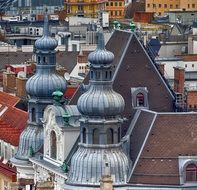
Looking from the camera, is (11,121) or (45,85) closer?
(45,85)

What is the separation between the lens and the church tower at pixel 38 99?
360 ft

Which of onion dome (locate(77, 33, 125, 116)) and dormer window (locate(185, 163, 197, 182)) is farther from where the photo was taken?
onion dome (locate(77, 33, 125, 116))

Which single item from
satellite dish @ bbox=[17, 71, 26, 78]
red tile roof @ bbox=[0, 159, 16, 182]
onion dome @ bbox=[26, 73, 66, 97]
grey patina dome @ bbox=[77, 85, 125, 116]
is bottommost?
red tile roof @ bbox=[0, 159, 16, 182]

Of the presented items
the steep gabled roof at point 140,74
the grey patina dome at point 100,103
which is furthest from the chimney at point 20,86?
the grey patina dome at point 100,103


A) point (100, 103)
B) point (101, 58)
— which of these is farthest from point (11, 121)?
point (100, 103)

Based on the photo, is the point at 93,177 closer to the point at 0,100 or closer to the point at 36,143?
the point at 36,143

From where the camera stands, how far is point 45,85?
362 ft

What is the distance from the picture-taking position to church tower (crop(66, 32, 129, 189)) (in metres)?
98.4

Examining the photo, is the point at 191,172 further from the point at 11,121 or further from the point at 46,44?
the point at 11,121

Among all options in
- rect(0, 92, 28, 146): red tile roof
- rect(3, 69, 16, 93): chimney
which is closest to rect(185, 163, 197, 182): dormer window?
rect(0, 92, 28, 146): red tile roof

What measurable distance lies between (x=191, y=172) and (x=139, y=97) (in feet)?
23.1

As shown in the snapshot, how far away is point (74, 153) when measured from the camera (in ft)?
331

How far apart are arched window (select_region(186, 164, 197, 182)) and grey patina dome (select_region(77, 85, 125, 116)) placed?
4.63m

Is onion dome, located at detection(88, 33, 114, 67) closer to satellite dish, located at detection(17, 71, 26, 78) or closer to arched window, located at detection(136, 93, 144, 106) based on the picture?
arched window, located at detection(136, 93, 144, 106)
